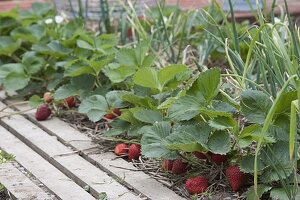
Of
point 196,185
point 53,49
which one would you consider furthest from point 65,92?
point 196,185

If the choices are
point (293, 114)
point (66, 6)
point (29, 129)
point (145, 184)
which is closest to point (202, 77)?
point (145, 184)

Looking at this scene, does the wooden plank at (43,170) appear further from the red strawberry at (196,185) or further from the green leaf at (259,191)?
the green leaf at (259,191)

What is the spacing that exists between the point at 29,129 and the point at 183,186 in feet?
2.70

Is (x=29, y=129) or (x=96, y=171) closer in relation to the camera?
(x=96, y=171)

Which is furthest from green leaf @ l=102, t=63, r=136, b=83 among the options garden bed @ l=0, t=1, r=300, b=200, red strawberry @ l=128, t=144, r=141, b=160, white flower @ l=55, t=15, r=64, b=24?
white flower @ l=55, t=15, r=64, b=24

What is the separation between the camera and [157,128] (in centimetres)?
218

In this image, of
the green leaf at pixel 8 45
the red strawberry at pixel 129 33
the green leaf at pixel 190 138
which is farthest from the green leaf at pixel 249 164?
the red strawberry at pixel 129 33

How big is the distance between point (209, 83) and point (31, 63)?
1213 mm

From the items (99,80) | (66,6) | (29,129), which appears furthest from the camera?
(66,6)

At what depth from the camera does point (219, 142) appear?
2.05 m

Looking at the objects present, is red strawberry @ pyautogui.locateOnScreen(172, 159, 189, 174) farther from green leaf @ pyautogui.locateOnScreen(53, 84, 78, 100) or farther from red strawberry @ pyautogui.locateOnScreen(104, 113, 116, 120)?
green leaf @ pyautogui.locateOnScreen(53, 84, 78, 100)

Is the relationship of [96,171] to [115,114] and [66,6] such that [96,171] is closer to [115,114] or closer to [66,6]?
[115,114]

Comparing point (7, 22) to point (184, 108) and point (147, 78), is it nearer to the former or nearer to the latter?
point (147, 78)

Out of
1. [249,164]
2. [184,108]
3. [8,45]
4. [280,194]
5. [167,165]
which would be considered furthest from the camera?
[8,45]
